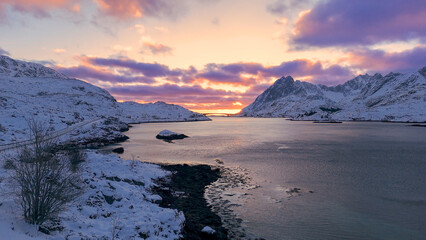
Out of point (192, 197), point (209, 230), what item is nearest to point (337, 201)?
point (192, 197)

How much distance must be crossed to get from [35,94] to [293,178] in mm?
187162

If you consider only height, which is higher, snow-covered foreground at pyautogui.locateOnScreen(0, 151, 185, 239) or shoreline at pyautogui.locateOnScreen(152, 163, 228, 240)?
snow-covered foreground at pyautogui.locateOnScreen(0, 151, 185, 239)

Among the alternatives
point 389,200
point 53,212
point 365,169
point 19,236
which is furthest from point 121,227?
point 365,169

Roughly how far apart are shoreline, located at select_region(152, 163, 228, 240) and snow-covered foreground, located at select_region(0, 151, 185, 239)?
1.34 meters

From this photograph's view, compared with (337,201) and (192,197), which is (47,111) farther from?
(337,201)

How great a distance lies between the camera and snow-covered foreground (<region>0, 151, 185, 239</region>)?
11.9 m

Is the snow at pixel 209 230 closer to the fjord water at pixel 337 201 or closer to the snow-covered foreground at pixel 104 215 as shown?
the snow-covered foreground at pixel 104 215

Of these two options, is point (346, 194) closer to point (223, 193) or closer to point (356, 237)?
point (356, 237)

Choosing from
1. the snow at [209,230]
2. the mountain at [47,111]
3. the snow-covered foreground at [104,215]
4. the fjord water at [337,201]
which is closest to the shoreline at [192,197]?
the snow at [209,230]

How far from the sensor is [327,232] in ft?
60.5

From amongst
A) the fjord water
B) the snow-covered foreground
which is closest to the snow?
the snow-covered foreground

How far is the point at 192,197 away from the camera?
25.6 m

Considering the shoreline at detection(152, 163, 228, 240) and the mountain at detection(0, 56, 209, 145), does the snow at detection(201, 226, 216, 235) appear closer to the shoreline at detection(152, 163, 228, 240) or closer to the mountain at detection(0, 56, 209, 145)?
the shoreline at detection(152, 163, 228, 240)

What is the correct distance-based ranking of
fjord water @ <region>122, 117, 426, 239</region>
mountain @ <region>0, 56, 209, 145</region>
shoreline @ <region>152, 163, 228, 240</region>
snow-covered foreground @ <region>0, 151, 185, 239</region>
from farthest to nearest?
mountain @ <region>0, 56, 209, 145</region> < fjord water @ <region>122, 117, 426, 239</region> < shoreline @ <region>152, 163, 228, 240</region> < snow-covered foreground @ <region>0, 151, 185, 239</region>
